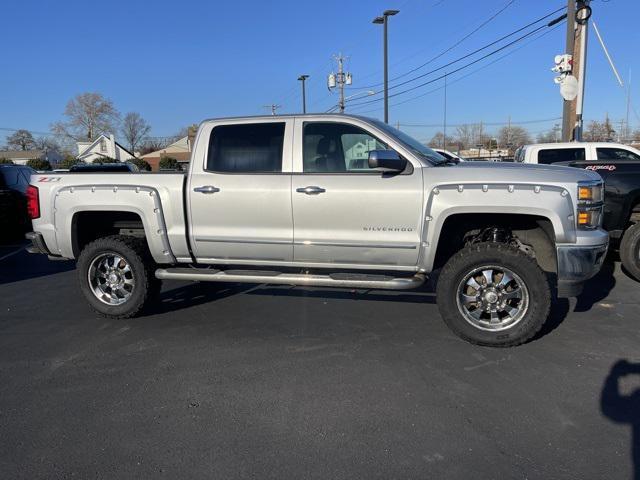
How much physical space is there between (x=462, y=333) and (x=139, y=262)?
3.34 meters

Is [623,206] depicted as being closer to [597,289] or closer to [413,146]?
[597,289]

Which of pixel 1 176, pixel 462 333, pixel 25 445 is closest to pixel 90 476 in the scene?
pixel 25 445

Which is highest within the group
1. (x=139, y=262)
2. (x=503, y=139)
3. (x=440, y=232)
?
(x=503, y=139)

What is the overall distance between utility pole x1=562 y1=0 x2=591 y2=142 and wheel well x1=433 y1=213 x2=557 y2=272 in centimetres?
988

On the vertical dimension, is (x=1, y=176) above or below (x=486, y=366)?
above

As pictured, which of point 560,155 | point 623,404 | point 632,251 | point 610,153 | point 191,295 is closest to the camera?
point 623,404

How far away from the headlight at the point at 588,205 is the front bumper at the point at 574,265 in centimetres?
20

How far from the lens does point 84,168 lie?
256 inches

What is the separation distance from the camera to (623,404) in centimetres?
333

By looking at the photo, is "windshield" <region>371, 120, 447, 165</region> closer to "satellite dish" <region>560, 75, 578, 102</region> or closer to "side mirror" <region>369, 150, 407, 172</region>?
"side mirror" <region>369, 150, 407, 172</region>

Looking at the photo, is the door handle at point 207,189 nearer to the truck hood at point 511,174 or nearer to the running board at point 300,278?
the running board at point 300,278

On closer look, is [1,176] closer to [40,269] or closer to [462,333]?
[40,269]

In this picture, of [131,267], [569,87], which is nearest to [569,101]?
[569,87]

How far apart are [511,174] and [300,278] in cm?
215
